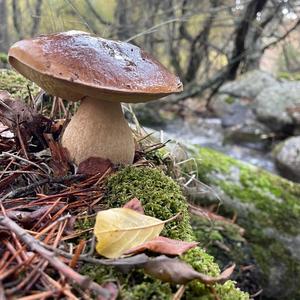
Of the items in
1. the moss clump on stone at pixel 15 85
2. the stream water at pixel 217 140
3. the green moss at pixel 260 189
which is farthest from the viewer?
the stream water at pixel 217 140

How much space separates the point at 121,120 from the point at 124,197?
0.37 metres

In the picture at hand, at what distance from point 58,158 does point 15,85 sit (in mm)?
876

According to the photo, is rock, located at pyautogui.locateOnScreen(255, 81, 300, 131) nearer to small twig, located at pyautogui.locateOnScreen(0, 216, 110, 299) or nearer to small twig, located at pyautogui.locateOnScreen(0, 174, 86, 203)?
small twig, located at pyautogui.locateOnScreen(0, 174, 86, 203)

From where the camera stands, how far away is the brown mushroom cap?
120 cm

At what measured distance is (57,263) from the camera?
33.8 inches

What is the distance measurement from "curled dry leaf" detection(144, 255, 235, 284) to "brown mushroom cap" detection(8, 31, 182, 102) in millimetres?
536

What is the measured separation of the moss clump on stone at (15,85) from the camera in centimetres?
208

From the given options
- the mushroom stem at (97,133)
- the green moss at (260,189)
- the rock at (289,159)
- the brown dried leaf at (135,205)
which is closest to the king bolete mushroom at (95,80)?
the mushroom stem at (97,133)

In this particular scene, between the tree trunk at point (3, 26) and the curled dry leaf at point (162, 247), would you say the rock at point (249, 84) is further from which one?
the curled dry leaf at point (162, 247)

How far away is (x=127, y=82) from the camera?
1225mm

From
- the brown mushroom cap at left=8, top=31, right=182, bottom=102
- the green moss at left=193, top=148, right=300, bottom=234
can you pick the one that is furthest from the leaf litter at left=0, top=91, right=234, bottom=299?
the green moss at left=193, top=148, right=300, bottom=234

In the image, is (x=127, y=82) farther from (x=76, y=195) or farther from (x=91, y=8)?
(x=91, y=8)

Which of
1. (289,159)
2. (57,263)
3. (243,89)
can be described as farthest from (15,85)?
(243,89)

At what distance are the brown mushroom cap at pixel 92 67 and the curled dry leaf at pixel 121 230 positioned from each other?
0.40 meters
